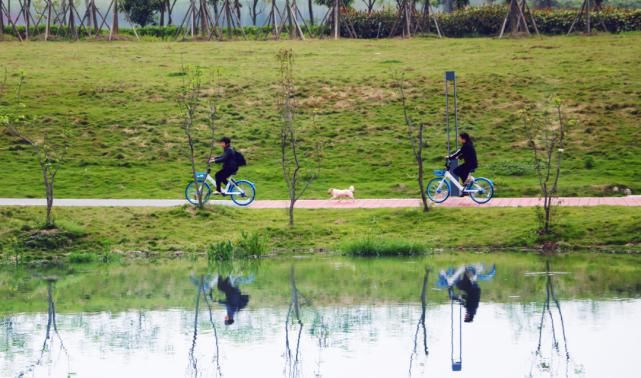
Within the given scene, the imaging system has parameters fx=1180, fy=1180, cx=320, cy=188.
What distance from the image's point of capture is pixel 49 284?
19.1m

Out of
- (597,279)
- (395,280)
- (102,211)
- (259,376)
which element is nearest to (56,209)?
(102,211)

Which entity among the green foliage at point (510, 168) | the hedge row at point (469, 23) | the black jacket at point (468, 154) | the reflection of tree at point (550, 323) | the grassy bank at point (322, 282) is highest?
the hedge row at point (469, 23)

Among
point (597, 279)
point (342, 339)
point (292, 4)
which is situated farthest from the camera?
point (292, 4)

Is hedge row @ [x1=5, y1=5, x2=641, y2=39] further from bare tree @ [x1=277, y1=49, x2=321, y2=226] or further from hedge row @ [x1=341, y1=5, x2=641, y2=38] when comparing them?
bare tree @ [x1=277, y1=49, x2=321, y2=226]

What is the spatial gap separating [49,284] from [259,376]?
8.42 m

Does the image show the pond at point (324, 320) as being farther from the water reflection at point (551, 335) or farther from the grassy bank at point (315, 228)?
the grassy bank at point (315, 228)

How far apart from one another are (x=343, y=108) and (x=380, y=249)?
1720 cm

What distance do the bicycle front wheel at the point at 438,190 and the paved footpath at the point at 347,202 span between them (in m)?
0.19

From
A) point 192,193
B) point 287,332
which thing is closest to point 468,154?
point 192,193

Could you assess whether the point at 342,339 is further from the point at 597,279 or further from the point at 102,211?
the point at 102,211

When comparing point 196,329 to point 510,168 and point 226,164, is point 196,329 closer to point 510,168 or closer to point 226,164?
point 226,164

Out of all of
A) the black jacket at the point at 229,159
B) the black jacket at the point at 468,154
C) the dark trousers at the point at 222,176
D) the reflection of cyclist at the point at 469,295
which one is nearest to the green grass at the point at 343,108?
the black jacket at the point at 468,154

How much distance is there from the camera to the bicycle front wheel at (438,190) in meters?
25.9

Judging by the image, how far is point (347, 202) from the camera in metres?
26.6
